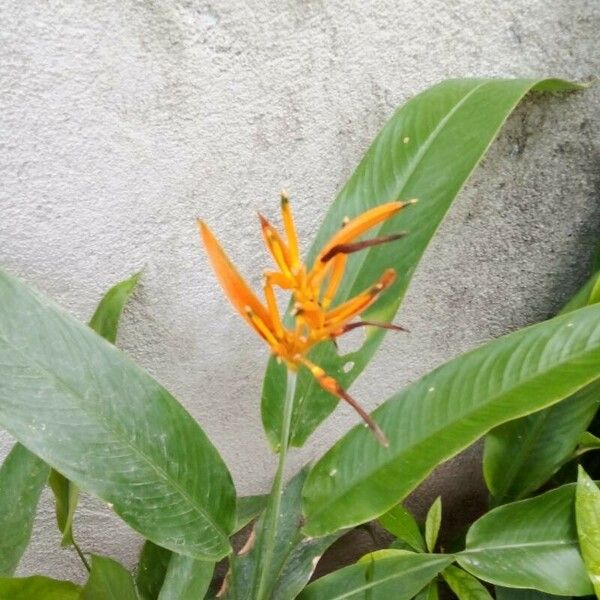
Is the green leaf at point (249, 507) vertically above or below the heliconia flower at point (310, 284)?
below

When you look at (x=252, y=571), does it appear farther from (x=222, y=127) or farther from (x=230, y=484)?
(x=222, y=127)

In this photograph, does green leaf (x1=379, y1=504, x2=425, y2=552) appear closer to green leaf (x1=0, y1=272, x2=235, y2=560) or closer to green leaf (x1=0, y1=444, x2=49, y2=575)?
green leaf (x1=0, y1=272, x2=235, y2=560)

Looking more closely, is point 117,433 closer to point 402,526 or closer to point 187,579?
point 187,579

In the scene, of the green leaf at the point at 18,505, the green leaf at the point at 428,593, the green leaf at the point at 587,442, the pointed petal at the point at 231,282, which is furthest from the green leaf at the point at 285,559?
the pointed petal at the point at 231,282

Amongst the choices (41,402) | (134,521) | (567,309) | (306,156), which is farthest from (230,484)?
(567,309)

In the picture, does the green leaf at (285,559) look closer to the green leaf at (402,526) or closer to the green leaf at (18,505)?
the green leaf at (402,526)

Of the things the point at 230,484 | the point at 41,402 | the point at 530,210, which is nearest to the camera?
the point at 41,402
